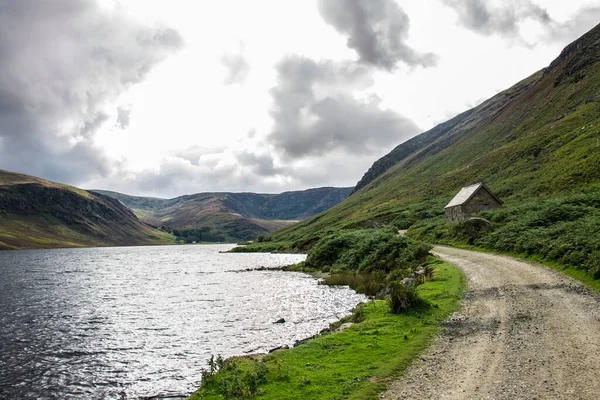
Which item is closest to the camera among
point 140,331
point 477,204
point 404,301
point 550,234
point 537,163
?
point 404,301

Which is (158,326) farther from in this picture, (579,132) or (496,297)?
(579,132)

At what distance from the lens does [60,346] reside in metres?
30.9

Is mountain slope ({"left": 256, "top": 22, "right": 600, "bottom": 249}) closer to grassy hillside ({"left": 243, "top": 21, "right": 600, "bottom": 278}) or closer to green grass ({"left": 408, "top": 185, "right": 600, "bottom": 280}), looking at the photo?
grassy hillside ({"left": 243, "top": 21, "right": 600, "bottom": 278})

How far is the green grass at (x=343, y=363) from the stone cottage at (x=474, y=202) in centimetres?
6751

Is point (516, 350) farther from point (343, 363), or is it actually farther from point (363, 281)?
point (363, 281)

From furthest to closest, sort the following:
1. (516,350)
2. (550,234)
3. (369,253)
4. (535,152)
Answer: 1. (535,152)
2. (369,253)
3. (550,234)
4. (516,350)

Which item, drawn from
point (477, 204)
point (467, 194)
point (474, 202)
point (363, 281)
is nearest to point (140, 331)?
point (363, 281)

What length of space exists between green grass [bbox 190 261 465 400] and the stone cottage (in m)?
67.5

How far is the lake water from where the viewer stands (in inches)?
910

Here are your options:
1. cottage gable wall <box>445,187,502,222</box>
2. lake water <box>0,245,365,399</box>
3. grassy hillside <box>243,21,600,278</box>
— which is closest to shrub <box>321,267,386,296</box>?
lake water <box>0,245,365,399</box>

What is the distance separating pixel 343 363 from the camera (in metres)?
16.7

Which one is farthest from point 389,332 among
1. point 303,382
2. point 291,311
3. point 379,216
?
point 379,216

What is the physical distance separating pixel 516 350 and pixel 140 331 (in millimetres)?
31140

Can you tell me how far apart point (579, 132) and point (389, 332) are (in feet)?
373
